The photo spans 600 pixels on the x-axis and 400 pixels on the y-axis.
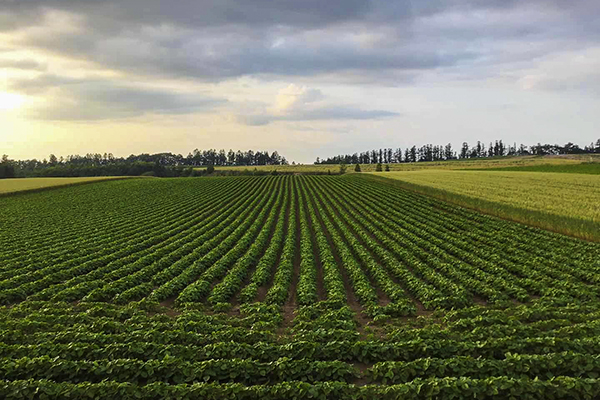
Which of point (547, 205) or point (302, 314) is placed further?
point (547, 205)

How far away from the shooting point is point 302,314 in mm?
12047

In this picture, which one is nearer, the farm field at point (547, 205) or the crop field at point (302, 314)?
the crop field at point (302, 314)

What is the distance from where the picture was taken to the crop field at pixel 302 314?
8.02 metres

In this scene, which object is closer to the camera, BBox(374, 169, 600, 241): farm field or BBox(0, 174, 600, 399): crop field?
BBox(0, 174, 600, 399): crop field

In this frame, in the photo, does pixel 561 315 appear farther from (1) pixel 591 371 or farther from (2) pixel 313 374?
(2) pixel 313 374

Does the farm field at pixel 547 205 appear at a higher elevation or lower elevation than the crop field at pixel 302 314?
higher

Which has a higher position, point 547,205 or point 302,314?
point 547,205

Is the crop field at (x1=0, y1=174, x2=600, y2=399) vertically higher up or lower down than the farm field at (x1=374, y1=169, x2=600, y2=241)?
lower down

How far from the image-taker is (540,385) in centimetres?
741

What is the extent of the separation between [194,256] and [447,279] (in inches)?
480

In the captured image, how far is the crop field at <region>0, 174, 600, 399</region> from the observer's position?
8.02 metres

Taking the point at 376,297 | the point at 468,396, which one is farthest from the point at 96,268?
the point at 468,396

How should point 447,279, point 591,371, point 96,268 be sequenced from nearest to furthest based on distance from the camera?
point 591,371, point 447,279, point 96,268

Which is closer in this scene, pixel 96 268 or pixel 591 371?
pixel 591 371
